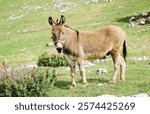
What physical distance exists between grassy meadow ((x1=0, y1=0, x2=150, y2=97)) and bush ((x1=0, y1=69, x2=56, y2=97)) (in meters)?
1.48

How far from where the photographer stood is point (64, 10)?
234 ft

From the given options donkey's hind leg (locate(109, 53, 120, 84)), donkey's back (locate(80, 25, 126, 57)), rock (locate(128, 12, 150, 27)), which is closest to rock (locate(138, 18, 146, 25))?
rock (locate(128, 12, 150, 27))

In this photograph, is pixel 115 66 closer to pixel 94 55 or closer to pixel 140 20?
pixel 94 55

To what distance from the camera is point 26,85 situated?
1722 cm

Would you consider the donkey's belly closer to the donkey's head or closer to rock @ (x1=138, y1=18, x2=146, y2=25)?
the donkey's head

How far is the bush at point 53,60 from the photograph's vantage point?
29469mm

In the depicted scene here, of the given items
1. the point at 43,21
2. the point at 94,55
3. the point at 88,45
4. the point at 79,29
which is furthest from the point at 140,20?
the point at 88,45

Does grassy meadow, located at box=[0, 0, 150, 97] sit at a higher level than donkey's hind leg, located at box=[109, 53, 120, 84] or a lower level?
lower

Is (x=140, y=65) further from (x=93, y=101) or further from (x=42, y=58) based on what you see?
(x=93, y=101)

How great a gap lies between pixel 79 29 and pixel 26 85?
36768 mm

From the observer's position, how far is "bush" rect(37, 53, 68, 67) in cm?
2947

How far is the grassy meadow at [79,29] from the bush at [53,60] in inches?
77.2

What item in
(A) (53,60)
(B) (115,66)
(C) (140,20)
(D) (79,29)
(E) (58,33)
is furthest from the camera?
(D) (79,29)

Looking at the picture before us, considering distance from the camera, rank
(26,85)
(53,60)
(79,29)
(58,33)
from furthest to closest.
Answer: (79,29) < (53,60) < (58,33) < (26,85)
